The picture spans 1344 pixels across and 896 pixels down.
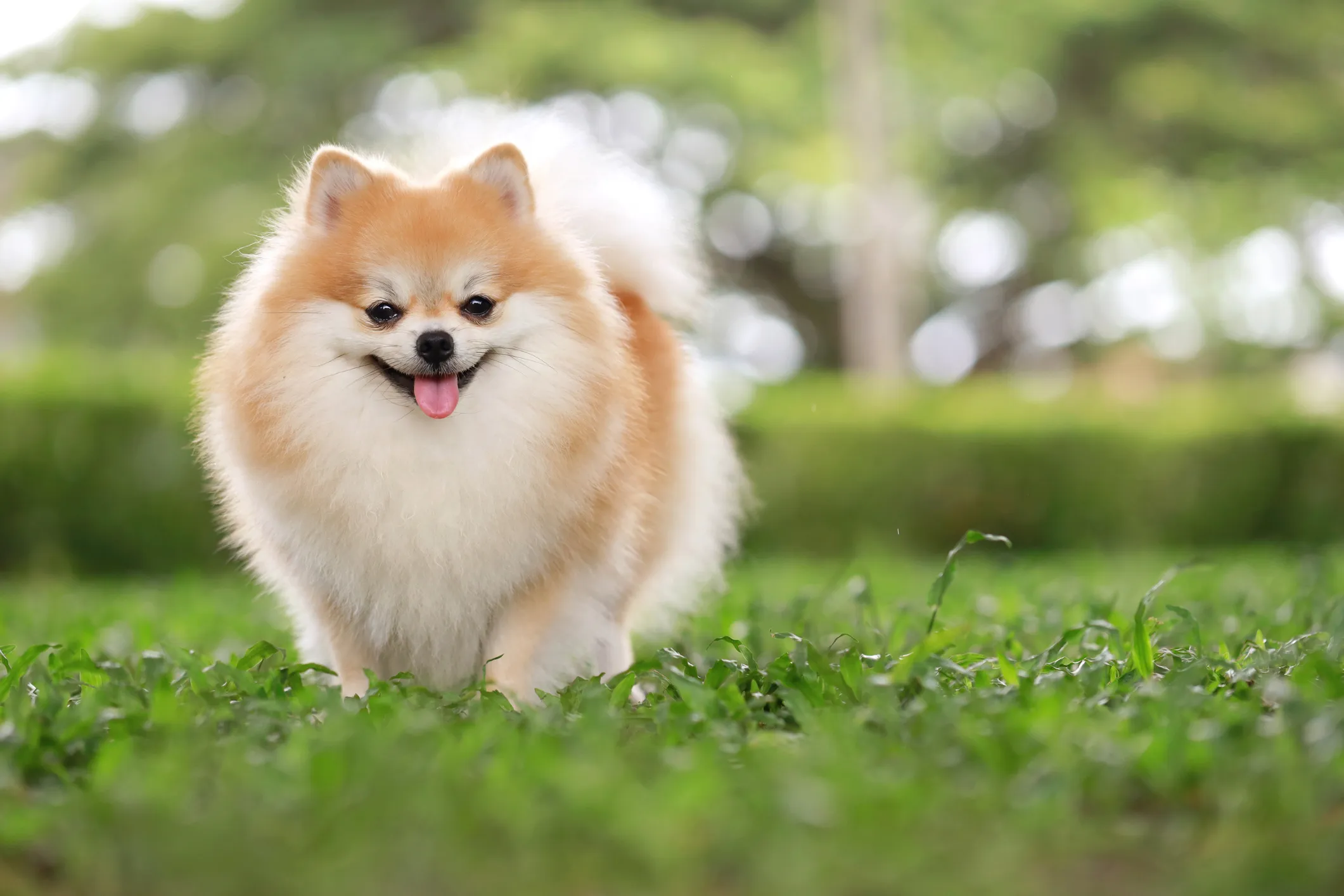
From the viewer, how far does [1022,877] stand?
1.69m

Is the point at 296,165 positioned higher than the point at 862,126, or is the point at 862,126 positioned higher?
the point at 862,126

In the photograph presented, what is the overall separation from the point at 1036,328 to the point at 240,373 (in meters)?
19.7

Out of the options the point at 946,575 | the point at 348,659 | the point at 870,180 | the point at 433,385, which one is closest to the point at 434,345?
the point at 433,385

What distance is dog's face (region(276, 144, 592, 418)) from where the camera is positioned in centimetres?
292

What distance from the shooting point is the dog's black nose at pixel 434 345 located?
2.87 meters

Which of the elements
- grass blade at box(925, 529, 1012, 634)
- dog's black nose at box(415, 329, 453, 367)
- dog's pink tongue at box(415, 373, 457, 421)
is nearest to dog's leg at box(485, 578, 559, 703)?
dog's pink tongue at box(415, 373, 457, 421)

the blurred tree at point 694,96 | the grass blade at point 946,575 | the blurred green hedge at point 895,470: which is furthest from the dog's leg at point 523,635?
the blurred tree at point 694,96

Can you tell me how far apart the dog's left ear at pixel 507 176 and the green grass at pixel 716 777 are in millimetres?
1180

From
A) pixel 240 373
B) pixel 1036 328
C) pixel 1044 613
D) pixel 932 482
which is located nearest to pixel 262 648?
pixel 240 373

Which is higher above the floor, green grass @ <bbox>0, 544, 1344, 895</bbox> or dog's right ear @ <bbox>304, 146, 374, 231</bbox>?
dog's right ear @ <bbox>304, 146, 374, 231</bbox>

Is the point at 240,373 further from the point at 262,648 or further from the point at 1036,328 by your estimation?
the point at 1036,328

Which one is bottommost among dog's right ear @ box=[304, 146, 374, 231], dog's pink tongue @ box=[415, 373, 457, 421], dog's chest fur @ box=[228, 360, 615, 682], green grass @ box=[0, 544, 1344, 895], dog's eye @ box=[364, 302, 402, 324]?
green grass @ box=[0, 544, 1344, 895]

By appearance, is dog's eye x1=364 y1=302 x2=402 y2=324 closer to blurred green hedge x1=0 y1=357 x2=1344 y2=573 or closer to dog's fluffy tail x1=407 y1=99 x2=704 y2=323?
dog's fluffy tail x1=407 y1=99 x2=704 y2=323

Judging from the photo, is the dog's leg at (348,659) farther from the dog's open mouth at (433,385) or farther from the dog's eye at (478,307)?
the dog's eye at (478,307)
